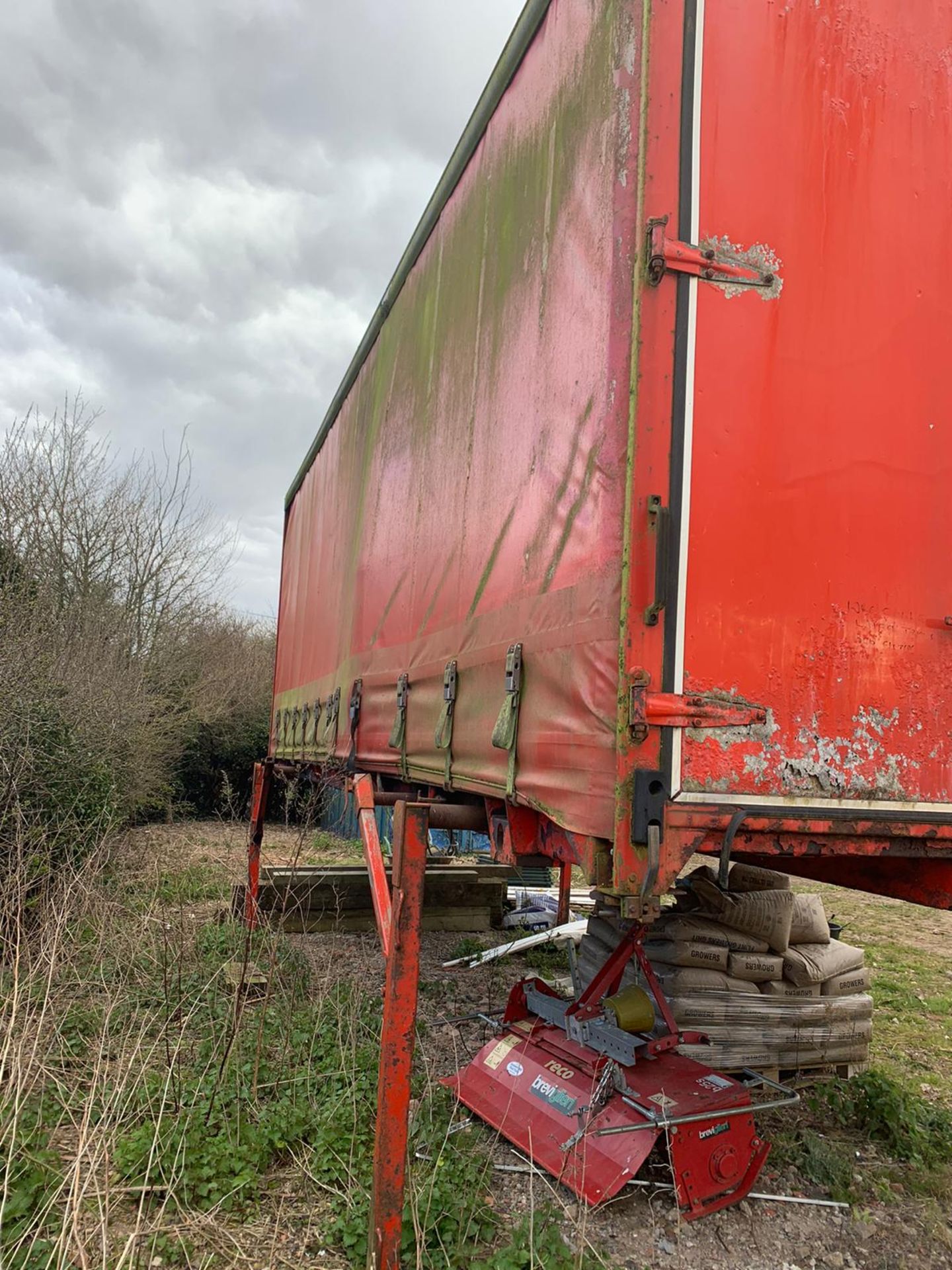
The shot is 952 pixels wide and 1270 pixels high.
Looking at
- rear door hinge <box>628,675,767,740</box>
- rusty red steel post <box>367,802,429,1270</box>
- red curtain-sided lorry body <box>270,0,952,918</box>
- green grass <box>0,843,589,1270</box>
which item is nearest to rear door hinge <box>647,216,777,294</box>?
red curtain-sided lorry body <box>270,0,952,918</box>

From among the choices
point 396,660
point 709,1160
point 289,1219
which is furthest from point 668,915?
point 289,1219

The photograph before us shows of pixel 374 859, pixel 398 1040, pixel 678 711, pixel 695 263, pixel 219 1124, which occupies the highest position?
pixel 695 263

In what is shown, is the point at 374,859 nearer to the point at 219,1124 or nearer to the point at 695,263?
the point at 219,1124

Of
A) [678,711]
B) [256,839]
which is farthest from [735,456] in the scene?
[256,839]

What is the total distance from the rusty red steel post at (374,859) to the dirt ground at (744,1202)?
0.66m

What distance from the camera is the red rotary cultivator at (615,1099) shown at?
3.29 meters

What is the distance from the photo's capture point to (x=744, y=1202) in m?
3.53

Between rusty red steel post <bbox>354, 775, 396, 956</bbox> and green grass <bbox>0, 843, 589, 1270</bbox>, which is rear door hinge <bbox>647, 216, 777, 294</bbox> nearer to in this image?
rusty red steel post <bbox>354, 775, 396, 956</bbox>

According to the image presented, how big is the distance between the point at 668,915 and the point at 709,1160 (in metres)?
1.51

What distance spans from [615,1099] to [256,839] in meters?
5.37

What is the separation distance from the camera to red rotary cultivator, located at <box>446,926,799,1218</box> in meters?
3.29

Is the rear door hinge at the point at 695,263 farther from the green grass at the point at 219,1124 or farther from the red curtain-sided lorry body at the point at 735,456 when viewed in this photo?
the green grass at the point at 219,1124

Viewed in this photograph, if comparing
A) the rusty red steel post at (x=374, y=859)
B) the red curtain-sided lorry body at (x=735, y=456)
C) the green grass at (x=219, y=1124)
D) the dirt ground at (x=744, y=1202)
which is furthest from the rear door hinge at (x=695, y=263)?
the green grass at (x=219, y=1124)

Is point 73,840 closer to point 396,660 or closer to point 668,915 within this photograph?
point 396,660
